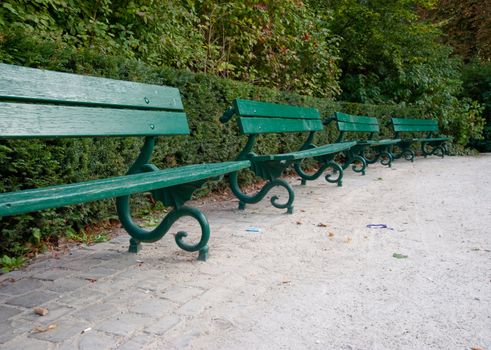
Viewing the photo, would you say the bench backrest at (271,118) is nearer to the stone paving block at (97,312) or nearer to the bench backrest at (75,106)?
the bench backrest at (75,106)

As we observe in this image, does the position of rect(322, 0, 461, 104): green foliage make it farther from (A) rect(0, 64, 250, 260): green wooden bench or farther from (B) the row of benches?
(A) rect(0, 64, 250, 260): green wooden bench

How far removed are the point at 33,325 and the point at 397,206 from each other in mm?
4004

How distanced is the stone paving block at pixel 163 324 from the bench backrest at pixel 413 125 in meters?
9.89

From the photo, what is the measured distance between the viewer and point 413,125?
11922 millimetres

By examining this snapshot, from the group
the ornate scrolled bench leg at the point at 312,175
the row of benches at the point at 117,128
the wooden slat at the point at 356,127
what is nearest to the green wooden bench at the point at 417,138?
the wooden slat at the point at 356,127

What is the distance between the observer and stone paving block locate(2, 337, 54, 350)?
1.87 metres

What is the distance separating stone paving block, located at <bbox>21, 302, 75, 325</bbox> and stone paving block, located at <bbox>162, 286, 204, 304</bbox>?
0.47 metres

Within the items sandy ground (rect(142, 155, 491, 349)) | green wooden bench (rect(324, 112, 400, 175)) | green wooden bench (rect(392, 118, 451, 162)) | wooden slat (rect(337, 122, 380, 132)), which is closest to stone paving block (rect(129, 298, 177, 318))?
sandy ground (rect(142, 155, 491, 349))

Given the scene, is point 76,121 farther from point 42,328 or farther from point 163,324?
point 163,324

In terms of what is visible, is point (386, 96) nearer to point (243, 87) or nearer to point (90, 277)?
point (243, 87)

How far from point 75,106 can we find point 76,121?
11cm

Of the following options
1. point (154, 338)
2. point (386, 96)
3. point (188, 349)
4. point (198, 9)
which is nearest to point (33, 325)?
point (154, 338)

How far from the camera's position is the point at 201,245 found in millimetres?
3018

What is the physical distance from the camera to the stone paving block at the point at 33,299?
7.66 ft
